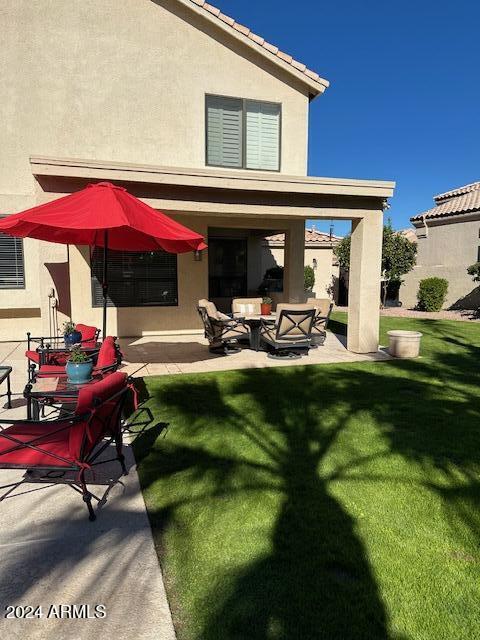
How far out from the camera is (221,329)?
10.5 metres

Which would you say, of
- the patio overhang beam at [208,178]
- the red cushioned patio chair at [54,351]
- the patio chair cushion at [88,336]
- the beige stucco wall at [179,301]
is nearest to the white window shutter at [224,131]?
the beige stucco wall at [179,301]

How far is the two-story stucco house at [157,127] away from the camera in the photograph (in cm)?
1020

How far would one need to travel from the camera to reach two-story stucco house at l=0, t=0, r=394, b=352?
1020 centimetres

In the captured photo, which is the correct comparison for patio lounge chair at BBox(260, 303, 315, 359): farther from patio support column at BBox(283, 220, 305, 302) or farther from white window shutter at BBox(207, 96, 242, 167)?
white window shutter at BBox(207, 96, 242, 167)

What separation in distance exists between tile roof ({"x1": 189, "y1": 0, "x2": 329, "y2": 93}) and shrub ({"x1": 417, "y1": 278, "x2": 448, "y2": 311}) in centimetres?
1356

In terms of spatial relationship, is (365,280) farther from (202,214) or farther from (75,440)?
(75,440)

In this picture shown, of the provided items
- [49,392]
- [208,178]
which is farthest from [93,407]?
[208,178]

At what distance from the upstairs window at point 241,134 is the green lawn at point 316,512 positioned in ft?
25.7

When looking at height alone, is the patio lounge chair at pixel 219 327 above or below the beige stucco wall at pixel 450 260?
below

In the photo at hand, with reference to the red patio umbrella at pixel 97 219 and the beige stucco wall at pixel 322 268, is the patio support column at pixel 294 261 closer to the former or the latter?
the red patio umbrella at pixel 97 219

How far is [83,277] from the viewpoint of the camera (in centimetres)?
1214

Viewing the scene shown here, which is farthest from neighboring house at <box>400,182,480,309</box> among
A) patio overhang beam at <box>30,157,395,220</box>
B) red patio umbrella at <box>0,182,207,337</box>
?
red patio umbrella at <box>0,182,207,337</box>

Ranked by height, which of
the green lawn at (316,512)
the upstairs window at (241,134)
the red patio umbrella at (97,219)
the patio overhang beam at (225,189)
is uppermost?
the upstairs window at (241,134)

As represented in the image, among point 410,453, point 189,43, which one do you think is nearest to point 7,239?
point 189,43
